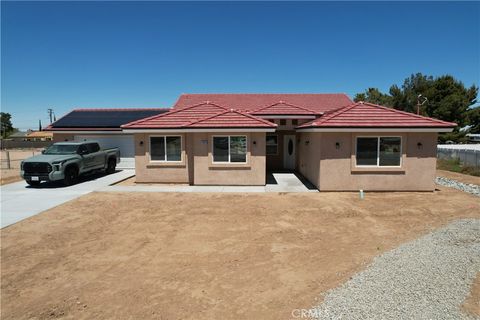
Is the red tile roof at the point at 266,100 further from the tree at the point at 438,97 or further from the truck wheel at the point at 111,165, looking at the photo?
the tree at the point at 438,97

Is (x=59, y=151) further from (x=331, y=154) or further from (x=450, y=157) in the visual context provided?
(x=450, y=157)

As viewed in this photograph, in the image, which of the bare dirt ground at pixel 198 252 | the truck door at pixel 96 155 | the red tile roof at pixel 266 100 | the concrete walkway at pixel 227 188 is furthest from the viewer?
the red tile roof at pixel 266 100

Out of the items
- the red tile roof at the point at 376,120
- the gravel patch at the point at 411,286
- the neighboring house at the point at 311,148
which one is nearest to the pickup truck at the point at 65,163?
the neighboring house at the point at 311,148

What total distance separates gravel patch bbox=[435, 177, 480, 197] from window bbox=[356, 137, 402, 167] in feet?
12.1

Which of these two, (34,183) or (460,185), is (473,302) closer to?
(460,185)

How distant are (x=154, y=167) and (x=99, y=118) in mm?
10565

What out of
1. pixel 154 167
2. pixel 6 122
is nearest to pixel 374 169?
pixel 154 167

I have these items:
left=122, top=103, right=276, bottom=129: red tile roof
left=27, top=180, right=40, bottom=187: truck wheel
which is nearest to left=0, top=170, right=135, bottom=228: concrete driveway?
left=27, top=180, right=40, bottom=187: truck wheel

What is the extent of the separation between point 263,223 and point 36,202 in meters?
9.13

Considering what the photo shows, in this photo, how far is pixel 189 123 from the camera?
14.9 metres

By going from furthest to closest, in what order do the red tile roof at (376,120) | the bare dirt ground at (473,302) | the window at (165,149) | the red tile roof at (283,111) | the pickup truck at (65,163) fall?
the red tile roof at (283,111)
the window at (165,149)
the pickup truck at (65,163)
the red tile roof at (376,120)
the bare dirt ground at (473,302)

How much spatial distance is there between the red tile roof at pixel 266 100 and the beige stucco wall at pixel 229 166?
824 cm

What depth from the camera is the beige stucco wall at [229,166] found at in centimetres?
1443

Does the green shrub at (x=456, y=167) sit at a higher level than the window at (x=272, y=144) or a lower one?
lower
